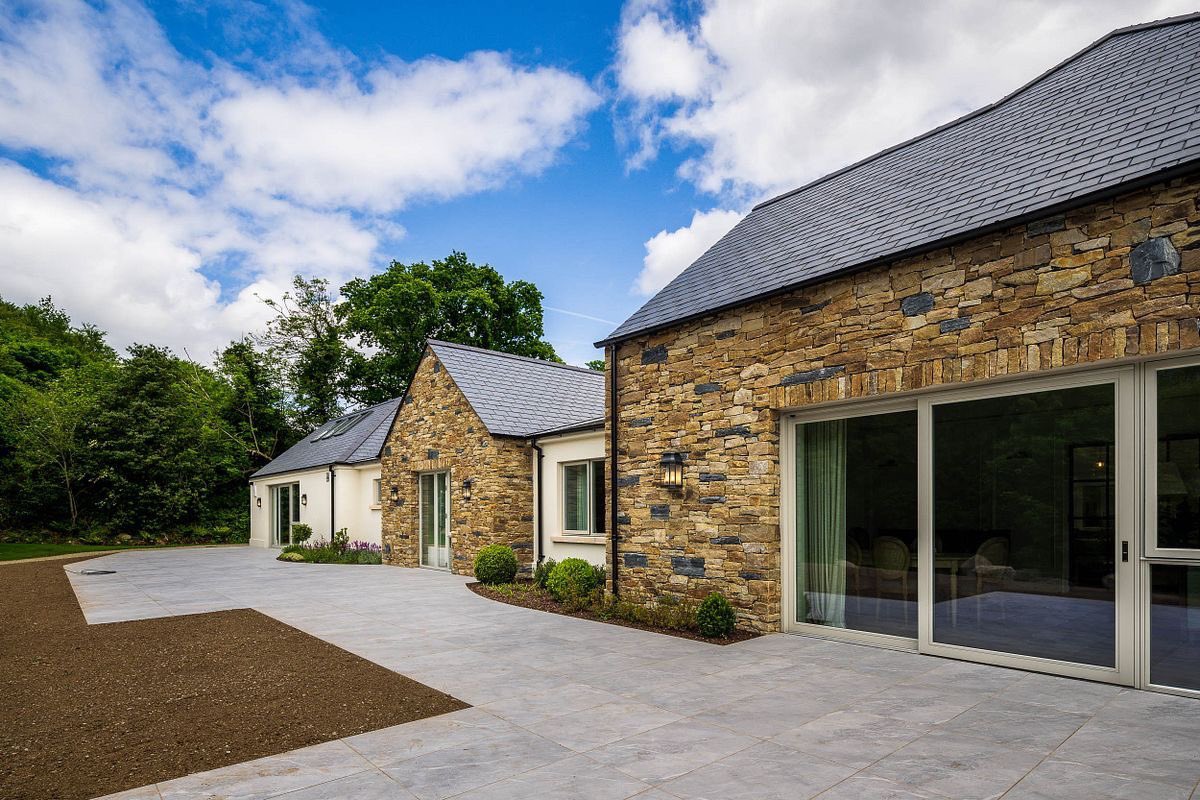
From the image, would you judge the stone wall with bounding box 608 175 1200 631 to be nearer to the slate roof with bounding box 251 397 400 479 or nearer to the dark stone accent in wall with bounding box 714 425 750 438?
the dark stone accent in wall with bounding box 714 425 750 438

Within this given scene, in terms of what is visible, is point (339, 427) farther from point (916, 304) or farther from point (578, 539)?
point (916, 304)

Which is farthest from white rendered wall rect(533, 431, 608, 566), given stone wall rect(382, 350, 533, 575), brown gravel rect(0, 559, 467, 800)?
brown gravel rect(0, 559, 467, 800)

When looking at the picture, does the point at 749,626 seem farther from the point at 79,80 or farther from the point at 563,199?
the point at 79,80

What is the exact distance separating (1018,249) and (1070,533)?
238cm

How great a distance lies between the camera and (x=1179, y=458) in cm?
459

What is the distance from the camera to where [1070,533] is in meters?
5.17

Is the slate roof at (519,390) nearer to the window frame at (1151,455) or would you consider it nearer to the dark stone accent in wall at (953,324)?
the dark stone accent in wall at (953,324)

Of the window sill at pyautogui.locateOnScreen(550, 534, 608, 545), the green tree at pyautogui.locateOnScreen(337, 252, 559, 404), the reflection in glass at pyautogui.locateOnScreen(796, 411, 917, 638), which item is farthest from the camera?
the green tree at pyautogui.locateOnScreen(337, 252, 559, 404)

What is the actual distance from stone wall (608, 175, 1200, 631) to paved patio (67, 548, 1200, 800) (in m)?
1.48

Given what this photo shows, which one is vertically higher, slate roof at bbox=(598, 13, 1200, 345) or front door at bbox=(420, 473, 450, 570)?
slate roof at bbox=(598, 13, 1200, 345)

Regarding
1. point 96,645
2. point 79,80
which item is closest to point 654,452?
point 96,645

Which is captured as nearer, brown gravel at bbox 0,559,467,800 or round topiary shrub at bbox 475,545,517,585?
brown gravel at bbox 0,559,467,800

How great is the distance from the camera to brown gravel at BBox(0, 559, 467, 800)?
12.6 ft

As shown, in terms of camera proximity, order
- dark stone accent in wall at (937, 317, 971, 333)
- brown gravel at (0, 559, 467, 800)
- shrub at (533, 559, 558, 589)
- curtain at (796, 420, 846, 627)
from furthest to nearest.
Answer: shrub at (533, 559, 558, 589) → curtain at (796, 420, 846, 627) → dark stone accent in wall at (937, 317, 971, 333) → brown gravel at (0, 559, 467, 800)
